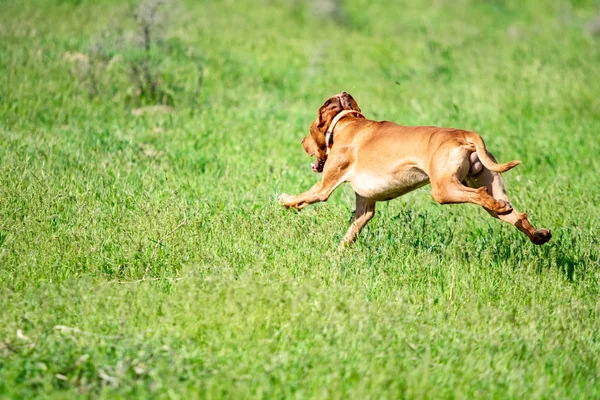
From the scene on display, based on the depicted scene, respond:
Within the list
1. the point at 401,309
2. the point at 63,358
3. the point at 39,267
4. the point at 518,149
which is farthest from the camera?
the point at 518,149

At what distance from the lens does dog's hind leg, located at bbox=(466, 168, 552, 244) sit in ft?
16.9

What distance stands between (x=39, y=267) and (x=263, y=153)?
13.3 ft

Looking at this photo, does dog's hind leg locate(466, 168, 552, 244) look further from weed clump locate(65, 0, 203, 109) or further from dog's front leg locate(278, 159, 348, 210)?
weed clump locate(65, 0, 203, 109)

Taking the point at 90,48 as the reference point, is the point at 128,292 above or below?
below

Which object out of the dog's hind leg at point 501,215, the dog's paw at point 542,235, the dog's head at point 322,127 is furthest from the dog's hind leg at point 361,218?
the dog's paw at point 542,235

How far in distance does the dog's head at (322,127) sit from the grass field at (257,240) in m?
0.54

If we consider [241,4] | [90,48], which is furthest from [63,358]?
[241,4]

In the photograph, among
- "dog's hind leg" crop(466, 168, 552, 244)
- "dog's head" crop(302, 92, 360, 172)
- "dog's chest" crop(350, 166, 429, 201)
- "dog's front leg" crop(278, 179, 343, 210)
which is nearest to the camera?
"dog's hind leg" crop(466, 168, 552, 244)

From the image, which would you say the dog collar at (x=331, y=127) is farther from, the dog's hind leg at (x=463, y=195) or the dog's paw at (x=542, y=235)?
the dog's paw at (x=542, y=235)

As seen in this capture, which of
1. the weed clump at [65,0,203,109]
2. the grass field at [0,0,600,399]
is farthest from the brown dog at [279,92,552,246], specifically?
the weed clump at [65,0,203,109]

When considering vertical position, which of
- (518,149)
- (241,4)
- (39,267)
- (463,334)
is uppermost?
(241,4)

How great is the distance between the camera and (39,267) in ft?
16.6

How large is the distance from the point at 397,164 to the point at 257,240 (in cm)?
121

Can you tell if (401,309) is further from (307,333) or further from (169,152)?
(169,152)
